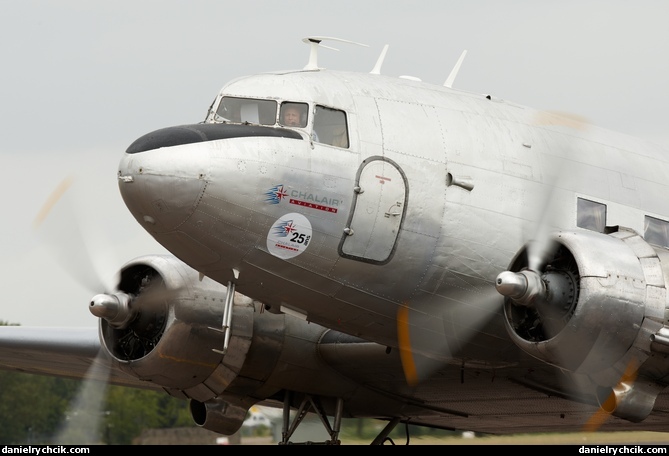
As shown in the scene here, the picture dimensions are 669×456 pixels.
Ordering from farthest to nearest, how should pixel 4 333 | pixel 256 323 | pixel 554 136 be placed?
pixel 4 333 < pixel 256 323 < pixel 554 136

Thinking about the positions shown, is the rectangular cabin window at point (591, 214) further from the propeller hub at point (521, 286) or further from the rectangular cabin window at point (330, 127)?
the rectangular cabin window at point (330, 127)

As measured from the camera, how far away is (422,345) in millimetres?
12844

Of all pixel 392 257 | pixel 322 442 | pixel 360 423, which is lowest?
pixel 360 423

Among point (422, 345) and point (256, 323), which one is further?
point (256, 323)

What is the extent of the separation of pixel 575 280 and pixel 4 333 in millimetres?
8767

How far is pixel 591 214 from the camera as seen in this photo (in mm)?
13023

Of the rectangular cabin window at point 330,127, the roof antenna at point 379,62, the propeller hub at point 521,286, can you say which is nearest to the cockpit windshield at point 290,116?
the rectangular cabin window at point 330,127

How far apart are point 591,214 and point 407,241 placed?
2.32 meters

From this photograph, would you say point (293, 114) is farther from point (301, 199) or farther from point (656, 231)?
point (656, 231)

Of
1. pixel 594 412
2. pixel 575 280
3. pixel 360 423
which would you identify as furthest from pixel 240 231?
pixel 360 423

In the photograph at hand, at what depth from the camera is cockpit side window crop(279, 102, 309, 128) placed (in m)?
12.0

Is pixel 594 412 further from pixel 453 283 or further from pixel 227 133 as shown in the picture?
pixel 227 133

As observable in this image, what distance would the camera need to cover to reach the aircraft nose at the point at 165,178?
437 inches

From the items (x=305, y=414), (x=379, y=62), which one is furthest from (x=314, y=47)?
(x=305, y=414)
